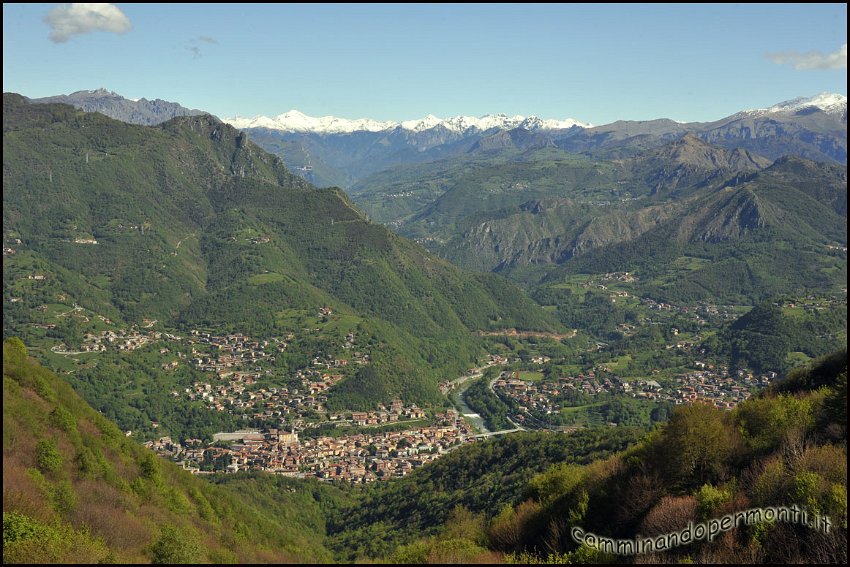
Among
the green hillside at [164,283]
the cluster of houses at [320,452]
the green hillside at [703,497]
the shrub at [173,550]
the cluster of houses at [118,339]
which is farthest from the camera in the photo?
the green hillside at [164,283]

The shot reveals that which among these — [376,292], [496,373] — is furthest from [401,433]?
[376,292]

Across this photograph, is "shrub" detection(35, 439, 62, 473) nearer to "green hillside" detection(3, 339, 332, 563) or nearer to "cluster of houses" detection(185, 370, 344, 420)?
"green hillside" detection(3, 339, 332, 563)

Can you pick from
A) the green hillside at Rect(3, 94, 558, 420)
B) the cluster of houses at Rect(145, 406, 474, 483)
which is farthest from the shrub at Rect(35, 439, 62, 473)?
the green hillside at Rect(3, 94, 558, 420)

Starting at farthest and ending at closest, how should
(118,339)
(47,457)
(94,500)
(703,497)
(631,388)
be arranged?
(631,388) < (118,339) < (47,457) < (94,500) < (703,497)

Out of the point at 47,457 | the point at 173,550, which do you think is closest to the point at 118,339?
the point at 47,457

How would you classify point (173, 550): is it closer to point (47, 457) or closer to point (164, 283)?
point (47, 457)

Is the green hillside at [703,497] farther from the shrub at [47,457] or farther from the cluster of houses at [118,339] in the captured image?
the cluster of houses at [118,339]

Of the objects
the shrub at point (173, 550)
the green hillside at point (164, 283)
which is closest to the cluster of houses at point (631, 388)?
the green hillside at point (164, 283)
